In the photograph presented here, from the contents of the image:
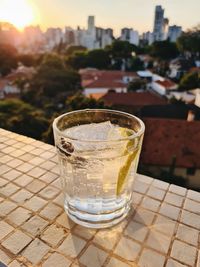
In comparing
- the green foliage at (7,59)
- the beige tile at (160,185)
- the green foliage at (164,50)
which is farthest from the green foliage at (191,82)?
the green foliage at (7,59)

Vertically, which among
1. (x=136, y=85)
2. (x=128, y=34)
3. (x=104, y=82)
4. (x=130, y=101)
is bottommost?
(x=136, y=85)

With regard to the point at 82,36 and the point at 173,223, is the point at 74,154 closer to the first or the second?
the point at 173,223

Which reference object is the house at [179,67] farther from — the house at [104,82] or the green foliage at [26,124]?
the green foliage at [26,124]

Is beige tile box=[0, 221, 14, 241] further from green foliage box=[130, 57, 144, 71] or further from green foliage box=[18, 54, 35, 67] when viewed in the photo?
green foliage box=[18, 54, 35, 67]

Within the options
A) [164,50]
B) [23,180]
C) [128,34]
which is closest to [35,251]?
[23,180]

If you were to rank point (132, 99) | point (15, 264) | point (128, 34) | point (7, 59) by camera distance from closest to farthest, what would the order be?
point (15, 264)
point (132, 99)
point (7, 59)
point (128, 34)

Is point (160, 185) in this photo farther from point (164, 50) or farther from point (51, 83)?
point (164, 50)
